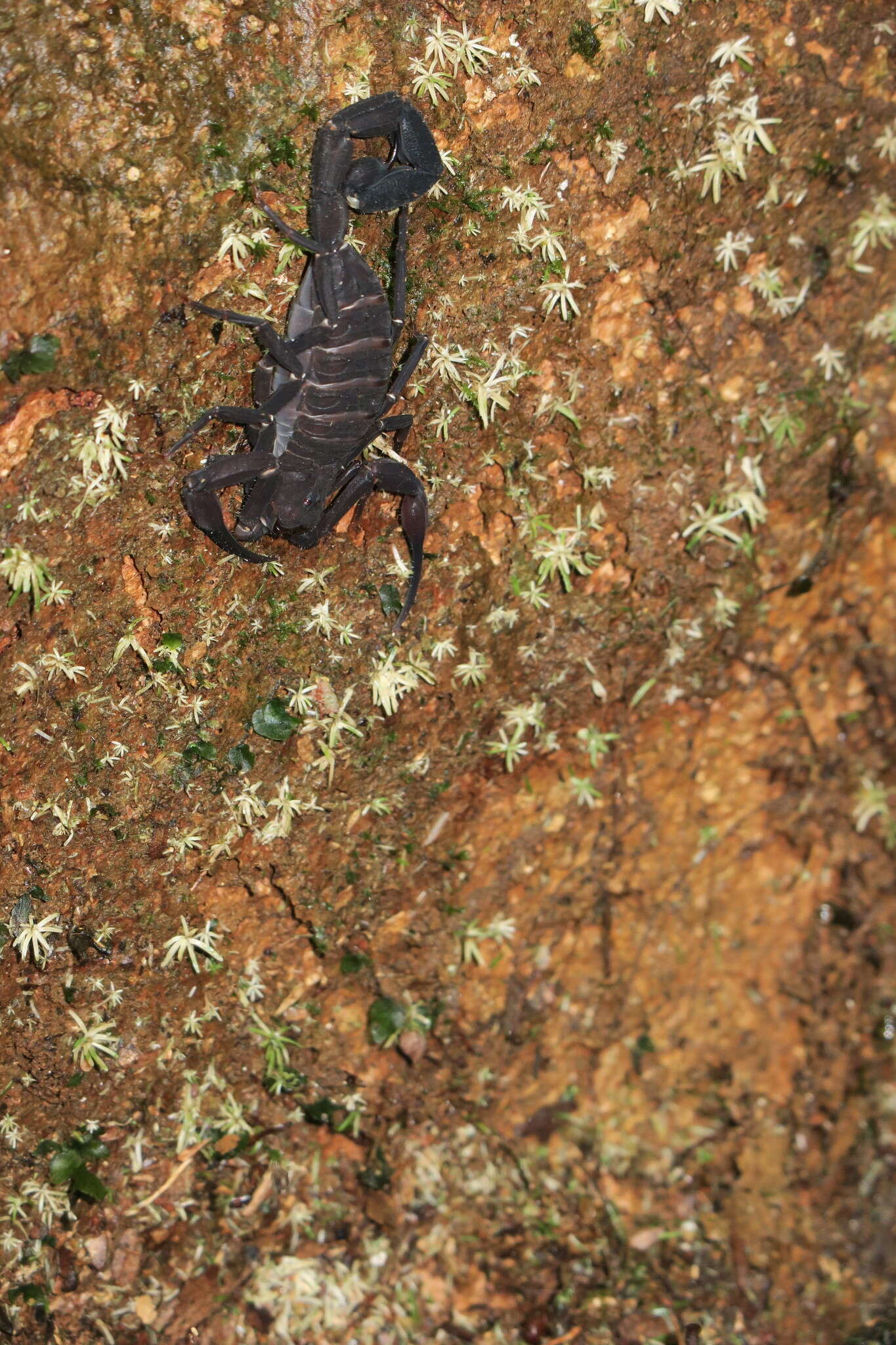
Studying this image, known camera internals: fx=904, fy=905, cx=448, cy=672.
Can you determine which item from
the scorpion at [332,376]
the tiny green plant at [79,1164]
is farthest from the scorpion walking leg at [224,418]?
the tiny green plant at [79,1164]

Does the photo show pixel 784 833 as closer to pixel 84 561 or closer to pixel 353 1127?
pixel 353 1127

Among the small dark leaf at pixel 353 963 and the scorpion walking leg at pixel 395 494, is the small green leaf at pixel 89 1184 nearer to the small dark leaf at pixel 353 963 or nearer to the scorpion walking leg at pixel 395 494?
the small dark leaf at pixel 353 963

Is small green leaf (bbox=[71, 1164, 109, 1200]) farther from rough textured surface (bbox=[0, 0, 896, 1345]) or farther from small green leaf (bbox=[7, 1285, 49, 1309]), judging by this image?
small green leaf (bbox=[7, 1285, 49, 1309])

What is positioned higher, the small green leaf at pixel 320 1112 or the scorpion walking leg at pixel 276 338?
the scorpion walking leg at pixel 276 338

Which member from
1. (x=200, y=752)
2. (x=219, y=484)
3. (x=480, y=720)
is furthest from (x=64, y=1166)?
(x=219, y=484)

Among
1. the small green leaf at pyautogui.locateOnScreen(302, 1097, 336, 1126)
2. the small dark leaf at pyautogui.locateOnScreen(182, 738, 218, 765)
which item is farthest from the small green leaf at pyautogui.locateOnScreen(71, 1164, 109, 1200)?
the small dark leaf at pyautogui.locateOnScreen(182, 738, 218, 765)

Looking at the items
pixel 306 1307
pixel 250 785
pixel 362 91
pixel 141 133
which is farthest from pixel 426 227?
pixel 306 1307
